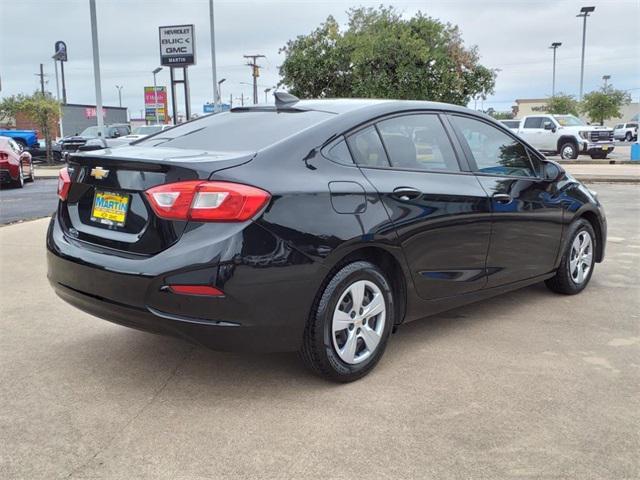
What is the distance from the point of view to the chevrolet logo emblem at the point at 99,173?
3.44m

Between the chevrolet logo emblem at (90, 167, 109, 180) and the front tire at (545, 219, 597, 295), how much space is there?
145 inches

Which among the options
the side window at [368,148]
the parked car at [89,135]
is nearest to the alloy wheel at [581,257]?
the side window at [368,148]

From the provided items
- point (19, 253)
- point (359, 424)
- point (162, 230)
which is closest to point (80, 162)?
point (162, 230)

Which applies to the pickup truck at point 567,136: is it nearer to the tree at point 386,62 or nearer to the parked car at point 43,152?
the tree at point 386,62

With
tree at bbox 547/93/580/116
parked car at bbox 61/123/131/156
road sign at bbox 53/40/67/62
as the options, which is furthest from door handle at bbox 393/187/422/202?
road sign at bbox 53/40/67/62

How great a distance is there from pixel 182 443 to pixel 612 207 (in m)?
10.2

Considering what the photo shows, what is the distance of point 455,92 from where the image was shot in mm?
24438

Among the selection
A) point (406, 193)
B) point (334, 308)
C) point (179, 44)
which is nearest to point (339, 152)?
point (406, 193)

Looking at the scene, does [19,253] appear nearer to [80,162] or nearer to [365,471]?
[80,162]

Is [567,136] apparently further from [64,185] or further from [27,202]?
[64,185]

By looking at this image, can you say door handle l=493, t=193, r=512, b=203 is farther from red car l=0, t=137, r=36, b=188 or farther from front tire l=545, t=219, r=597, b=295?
red car l=0, t=137, r=36, b=188

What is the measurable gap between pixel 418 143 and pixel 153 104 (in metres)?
60.9

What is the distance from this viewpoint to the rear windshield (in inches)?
142

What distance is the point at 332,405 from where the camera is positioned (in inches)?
130
